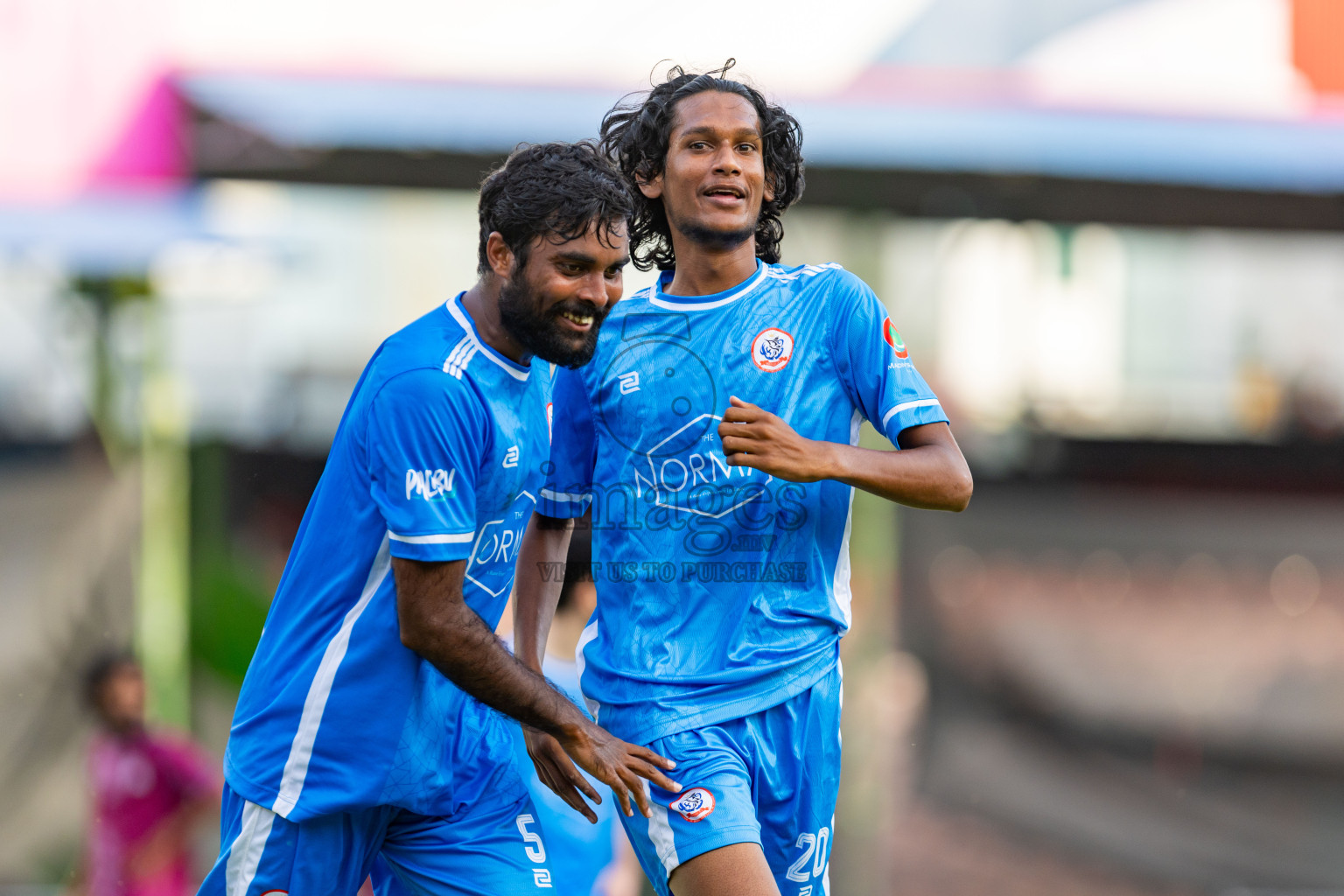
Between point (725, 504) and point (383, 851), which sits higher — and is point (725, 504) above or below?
above

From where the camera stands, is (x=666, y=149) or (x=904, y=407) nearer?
(x=904, y=407)

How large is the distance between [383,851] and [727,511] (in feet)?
3.61

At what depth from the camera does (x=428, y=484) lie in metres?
2.61

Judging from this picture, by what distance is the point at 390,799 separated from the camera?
2773mm

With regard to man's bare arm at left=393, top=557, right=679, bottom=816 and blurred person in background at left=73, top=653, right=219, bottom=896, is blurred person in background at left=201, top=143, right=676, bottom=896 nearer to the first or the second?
man's bare arm at left=393, top=557, right=679, bottom=816

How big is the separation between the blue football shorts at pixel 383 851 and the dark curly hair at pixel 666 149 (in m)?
1.40

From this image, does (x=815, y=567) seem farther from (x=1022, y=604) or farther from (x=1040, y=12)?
(x=1040, y=12)

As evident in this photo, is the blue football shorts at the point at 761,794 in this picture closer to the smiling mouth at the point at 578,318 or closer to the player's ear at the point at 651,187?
the smiling mouth at the point at 578,318

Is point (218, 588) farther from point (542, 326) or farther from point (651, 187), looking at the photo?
point (542, 326)

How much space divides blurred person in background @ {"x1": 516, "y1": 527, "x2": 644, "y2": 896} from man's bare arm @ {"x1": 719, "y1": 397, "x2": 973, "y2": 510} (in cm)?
131

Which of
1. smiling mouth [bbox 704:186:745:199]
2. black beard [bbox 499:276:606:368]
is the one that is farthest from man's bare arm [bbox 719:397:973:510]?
smiling mouth [bbox 704:186:745:199]

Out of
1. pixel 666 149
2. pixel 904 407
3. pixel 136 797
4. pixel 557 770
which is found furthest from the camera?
pixel 136 797

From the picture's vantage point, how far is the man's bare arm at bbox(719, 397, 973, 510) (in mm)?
2607

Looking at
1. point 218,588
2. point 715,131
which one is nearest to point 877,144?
point 715,131
